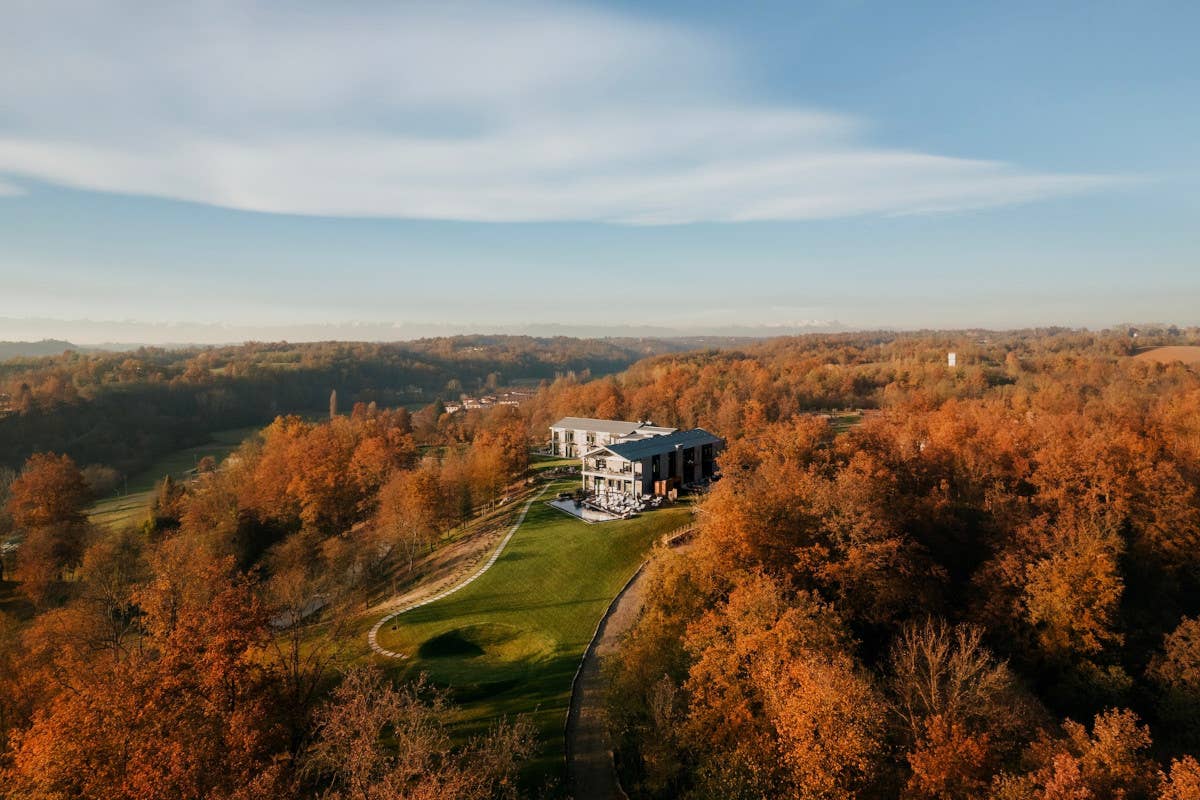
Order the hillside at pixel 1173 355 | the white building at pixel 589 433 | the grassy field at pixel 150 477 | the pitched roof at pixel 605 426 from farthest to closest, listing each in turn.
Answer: the hillside at pixel 1173 355, the pitched roof at pixel 605 426, the white building at pixel 589 433, the grassy field at pixel 150 477

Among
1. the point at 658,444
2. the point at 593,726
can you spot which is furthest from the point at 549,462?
the point at 593,726

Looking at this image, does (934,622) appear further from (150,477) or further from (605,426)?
(150,477)

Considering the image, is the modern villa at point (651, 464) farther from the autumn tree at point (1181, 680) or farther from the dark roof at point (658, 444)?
the autumn tree at point (1181, 680)

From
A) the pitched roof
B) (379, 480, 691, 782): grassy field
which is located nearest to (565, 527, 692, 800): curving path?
(379, 480, 691, 782): grassy field

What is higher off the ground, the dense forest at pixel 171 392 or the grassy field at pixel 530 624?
the dense forest at pixel 171 392

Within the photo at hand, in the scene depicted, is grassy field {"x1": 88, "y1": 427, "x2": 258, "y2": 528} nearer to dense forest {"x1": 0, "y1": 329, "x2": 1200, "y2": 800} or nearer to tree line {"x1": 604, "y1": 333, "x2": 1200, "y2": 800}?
dense forest {"x1": 0, "y1": 329, "x2": 1200, "y2": 800}

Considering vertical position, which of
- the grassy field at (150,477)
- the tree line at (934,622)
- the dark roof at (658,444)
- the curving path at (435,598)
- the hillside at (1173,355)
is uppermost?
the hillside at (1173,355)

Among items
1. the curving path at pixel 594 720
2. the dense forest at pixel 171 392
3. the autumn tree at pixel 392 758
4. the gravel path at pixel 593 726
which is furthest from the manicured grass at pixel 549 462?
the dense forest at pixel 171 392
